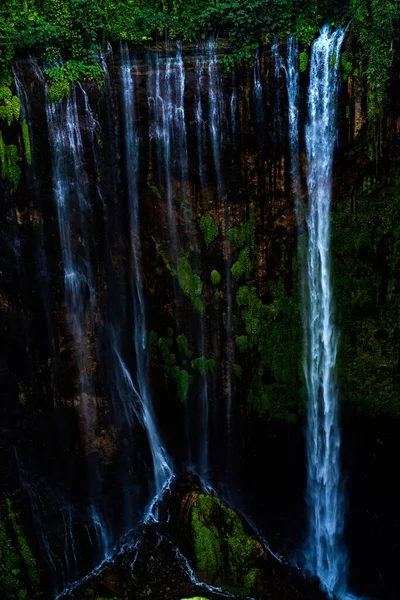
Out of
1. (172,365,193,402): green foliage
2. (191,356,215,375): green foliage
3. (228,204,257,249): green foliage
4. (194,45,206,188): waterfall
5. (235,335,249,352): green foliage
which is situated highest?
(194,45,206,188): waterfall

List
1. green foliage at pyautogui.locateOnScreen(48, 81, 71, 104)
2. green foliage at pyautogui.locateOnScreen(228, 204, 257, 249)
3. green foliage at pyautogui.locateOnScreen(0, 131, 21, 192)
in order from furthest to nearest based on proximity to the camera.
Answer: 1. green foliage at pyautogui.locateOnScreen(228, 204, 257, 249)
2. green foliage at pyautogui.locateOnScreen(48, 81, 71, 104)
3. green foliage at pyautogui.locateOnScreen(0, 131, 21, 192)

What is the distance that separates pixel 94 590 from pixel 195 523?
2.52 meters

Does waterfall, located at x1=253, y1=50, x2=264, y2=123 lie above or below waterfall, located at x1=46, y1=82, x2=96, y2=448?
above

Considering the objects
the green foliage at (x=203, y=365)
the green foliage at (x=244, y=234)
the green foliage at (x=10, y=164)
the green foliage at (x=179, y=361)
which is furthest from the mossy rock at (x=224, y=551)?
the green foliage at (x=10, y=164)

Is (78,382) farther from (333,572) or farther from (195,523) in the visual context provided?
(333,572)

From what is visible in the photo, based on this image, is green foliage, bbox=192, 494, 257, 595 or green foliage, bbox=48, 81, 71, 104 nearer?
green foliage, bbox=48, 81, 71, 104

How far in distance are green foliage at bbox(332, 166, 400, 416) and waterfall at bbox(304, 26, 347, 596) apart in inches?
10.3

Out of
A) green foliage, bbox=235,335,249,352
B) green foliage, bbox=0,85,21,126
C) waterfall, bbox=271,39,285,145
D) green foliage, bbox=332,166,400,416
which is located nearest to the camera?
green foliage, bbox=0,85,21,126

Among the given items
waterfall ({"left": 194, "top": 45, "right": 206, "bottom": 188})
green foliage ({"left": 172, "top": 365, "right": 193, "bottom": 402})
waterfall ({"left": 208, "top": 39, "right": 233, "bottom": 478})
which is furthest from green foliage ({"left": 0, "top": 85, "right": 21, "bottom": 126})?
green foliage ({"left": 172, "top": 365, "right": 193, "bottom": 402})

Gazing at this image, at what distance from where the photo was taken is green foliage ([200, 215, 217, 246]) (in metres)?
12.3

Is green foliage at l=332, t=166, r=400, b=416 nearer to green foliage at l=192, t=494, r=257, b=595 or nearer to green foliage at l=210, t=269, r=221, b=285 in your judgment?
green foliage at l=210, t=269, r=221, b=285

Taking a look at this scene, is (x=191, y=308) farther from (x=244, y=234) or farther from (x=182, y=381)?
(x=244, y=234)

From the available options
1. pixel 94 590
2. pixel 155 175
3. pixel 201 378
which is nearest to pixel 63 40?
pixel 155 175

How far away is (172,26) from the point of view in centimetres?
1188
